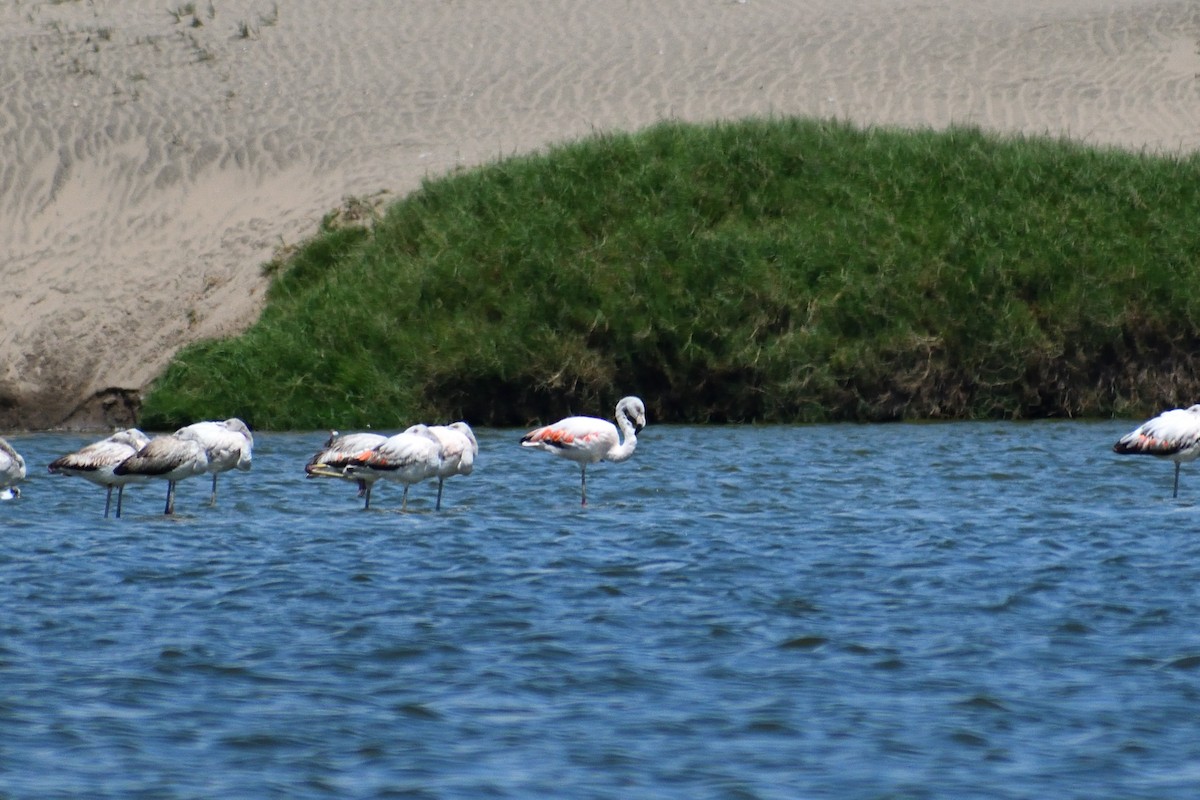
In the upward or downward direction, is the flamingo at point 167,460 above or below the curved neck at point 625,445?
below

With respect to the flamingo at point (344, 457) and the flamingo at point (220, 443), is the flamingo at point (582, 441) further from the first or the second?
the flamingo at point (220, 443)

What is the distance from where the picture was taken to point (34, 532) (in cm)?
1242

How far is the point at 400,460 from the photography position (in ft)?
43.1

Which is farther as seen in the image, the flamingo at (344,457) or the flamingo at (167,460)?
the flamingo at (344,457)

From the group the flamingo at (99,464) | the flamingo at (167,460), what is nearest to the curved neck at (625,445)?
the flamingo at (167,460)

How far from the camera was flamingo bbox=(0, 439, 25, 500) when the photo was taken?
1285cm

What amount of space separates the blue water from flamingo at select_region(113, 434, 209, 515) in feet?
1.31

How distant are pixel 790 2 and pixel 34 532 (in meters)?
27.6

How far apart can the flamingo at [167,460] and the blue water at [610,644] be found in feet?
1.31

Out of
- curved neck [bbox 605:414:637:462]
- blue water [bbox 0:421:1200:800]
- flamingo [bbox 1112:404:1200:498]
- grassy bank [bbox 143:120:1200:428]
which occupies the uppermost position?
grassy bank [bbox 143:120:1200:428]

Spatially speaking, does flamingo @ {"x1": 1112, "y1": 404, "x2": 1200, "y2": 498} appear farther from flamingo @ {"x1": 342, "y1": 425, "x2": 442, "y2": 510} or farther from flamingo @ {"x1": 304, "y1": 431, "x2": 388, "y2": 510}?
flamingo @ {"x1": 304, "y1": 431, "x2": 388, "y2": 510}

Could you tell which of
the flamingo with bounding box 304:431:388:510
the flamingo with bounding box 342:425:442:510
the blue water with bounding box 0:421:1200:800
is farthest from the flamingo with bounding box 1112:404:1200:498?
the flamingo with bounding box 304:431:388:510

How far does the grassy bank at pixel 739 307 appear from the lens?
20719 mm

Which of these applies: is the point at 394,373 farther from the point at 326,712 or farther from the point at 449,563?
the point at 326,712
